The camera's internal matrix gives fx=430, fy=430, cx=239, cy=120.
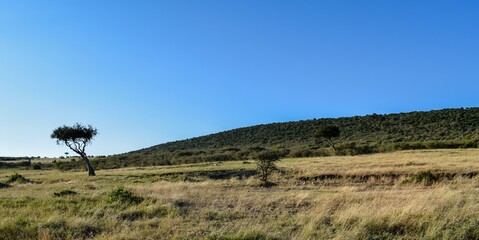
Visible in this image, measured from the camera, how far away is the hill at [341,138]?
185 feet

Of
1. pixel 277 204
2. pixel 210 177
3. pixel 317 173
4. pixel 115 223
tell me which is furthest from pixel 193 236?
pixel 210 177

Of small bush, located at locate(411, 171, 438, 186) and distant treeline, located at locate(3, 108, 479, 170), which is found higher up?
distant treeline, located at locate(3, 108, 479, 170)

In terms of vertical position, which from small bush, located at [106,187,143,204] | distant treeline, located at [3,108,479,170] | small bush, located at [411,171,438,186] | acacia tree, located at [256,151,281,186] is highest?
distant treeline, located at [3,108,479,170]

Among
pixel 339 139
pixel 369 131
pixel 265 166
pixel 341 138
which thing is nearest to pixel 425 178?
pixel 265 166

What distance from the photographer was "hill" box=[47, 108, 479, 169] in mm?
56344

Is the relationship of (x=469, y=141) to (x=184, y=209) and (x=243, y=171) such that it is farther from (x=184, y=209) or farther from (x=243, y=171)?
(x=184, y=209)

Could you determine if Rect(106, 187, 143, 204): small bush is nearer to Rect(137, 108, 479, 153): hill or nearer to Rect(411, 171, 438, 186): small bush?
Rect(411, 171, 438, 186): small bush

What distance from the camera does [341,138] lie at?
8131 cm

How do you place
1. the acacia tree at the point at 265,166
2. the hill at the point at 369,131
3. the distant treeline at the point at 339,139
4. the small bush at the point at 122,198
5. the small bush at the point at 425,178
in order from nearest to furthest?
1. the small bush at the point at 122,198
2. the small bush at the point at 425,178
3. the acacia tree at the point at 265,166
4. the distant treeline at the point at 339,139
5. the hill at the point at 369,131

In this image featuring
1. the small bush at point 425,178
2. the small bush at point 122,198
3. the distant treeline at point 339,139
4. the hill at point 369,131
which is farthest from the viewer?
the hill at point 369,131

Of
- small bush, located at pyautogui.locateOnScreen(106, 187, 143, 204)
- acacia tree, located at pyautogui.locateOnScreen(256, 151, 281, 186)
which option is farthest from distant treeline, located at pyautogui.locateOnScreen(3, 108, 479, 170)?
small bush, located at pyautogui.locateOnScreen(106, 187, 143, 204)

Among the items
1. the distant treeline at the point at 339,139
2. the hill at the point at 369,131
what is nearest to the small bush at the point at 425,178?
the distant treeline at the point at 339,139

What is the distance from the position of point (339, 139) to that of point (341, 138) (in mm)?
1003

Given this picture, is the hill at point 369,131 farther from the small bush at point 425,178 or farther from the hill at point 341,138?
the small bush at point 425,178
